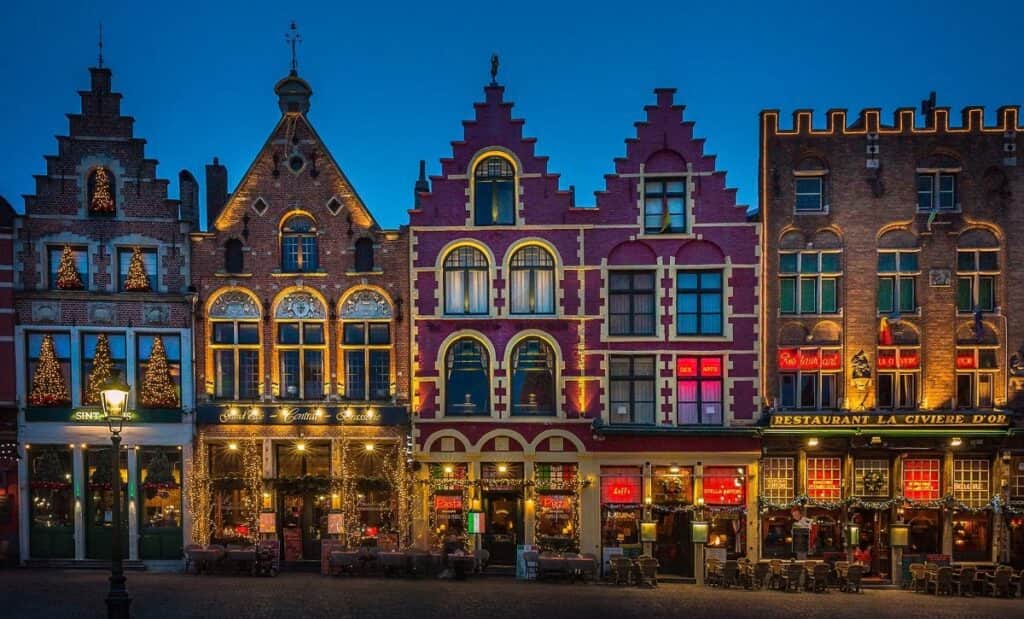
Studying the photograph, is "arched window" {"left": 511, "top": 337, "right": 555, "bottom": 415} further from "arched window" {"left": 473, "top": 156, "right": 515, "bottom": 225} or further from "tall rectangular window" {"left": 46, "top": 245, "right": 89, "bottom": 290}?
"tall rectangular window" {"left": 46, "top": 245, "right": 89, "bottom": 290}

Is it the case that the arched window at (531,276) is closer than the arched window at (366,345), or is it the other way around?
the arched window at (531,276)

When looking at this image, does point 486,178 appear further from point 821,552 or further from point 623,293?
point 821,552

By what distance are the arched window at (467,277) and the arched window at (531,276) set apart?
2.93 feet

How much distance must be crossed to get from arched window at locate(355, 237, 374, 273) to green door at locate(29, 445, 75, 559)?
10545 millimetres

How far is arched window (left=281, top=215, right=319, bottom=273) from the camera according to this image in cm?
2141

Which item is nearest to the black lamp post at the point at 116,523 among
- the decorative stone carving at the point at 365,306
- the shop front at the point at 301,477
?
the shop front at the point at 301,477

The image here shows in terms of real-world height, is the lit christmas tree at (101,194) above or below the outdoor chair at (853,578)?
above

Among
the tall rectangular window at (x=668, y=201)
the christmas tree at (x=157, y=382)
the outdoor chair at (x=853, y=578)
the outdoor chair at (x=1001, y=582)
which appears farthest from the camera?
the christmas tree at (x=157, y=382)

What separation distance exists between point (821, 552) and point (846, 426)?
13.2ft

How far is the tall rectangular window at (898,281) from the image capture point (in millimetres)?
20828

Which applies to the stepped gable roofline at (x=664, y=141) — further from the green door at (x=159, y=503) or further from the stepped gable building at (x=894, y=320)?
the green door at (x=159, y=503)

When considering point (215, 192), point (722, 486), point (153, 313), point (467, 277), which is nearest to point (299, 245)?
point (215, 192)

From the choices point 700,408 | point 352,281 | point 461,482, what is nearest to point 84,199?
point 352,281

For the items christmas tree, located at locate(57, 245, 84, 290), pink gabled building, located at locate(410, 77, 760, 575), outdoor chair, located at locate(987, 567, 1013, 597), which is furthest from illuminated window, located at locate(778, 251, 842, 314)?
christmas tree, located at locate(57, 245, 84, 290)
